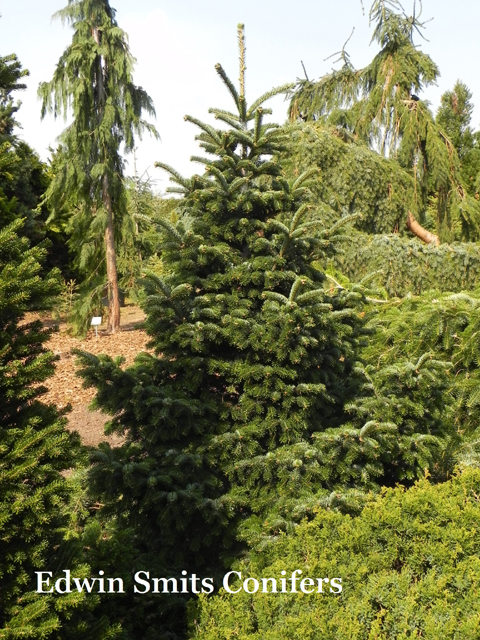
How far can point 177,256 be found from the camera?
3740 millimetres

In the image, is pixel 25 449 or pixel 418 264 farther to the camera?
pixel 418 264

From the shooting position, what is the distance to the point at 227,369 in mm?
3559

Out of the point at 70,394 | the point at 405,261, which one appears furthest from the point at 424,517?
the point at 70,394

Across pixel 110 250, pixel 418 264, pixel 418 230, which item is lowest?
pixel 418 264

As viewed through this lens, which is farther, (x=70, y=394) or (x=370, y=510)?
(x=70, y=394)

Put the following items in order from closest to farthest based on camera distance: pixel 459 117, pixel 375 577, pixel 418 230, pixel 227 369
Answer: pixel 375 577 < pixel 227 369 < pixel 418 230 < pixel 459 117

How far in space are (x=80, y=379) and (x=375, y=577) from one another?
280 inches

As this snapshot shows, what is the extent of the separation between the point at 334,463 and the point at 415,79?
296 inches

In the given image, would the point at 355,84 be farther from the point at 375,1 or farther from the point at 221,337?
the point at 221,337

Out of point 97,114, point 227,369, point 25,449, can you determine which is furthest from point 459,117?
point 25,449

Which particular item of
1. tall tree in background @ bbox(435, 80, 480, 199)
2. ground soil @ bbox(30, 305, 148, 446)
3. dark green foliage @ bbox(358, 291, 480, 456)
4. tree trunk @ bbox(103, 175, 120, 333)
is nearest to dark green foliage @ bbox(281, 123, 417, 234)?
dark green foliage @ bbox(358, 291, 480, 456)

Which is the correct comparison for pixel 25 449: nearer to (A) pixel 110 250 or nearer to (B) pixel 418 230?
(B) pixel 418 230

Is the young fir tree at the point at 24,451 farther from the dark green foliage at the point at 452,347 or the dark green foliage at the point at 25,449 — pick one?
the dark green foliage at the point at 452,347

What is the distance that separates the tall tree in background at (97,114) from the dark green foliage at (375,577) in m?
8.78
